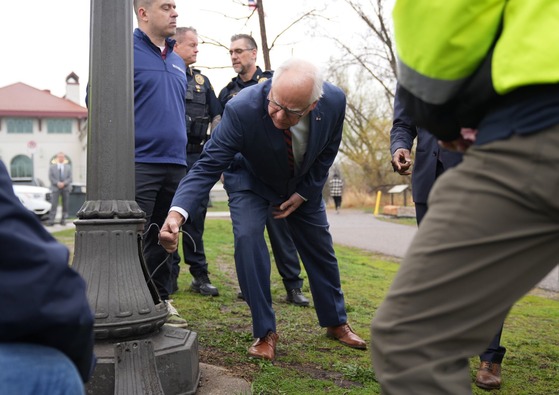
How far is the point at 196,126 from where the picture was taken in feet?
21.9

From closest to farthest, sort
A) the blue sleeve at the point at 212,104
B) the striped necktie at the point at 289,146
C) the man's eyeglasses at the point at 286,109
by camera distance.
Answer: the man's eyeglasses at the point at 286,109 < the striped necktie at the point at 289,146 < the blue sleeve at the point at 212,104

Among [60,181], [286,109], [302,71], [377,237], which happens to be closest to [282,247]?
[286,109]

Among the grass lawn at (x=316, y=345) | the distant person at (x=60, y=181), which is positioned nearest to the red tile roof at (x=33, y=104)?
the distant person at (x=60, y=181)

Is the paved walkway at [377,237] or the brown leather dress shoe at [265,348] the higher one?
the brown leather dress shoe at [265,348]

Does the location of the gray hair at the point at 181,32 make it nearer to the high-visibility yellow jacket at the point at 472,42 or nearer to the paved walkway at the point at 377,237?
the high-visibility yellow jacket at the point at 472,42

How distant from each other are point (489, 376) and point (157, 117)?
278 cm

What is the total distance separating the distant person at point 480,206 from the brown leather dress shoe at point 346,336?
8.95 ft

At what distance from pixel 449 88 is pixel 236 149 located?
2484mm

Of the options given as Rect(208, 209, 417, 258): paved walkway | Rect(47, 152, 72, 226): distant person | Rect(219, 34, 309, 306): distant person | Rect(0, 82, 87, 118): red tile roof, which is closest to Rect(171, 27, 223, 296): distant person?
Rect(219, 34, 309, 306): distant person

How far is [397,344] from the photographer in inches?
67.6

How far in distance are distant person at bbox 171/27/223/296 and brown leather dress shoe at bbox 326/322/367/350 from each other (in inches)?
70.0

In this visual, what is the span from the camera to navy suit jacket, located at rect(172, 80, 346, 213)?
4.05 meters

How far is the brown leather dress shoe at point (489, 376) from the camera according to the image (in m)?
3.64

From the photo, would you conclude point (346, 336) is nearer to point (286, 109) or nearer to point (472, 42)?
point (286, 109)
